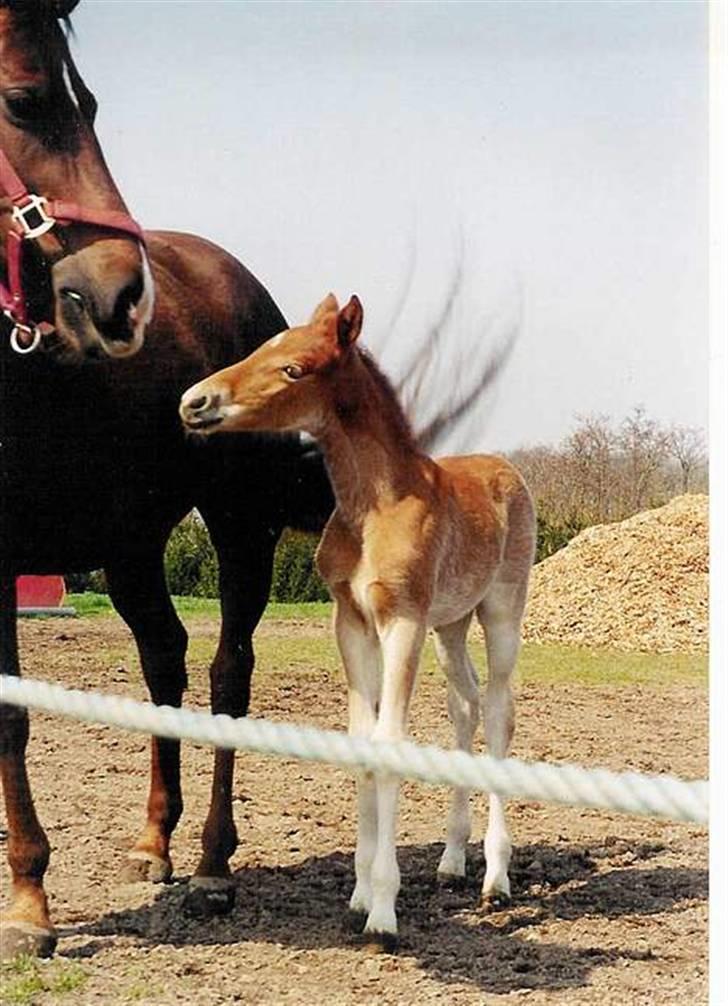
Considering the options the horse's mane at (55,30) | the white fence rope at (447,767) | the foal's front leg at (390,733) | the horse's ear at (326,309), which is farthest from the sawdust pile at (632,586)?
the white fence rope at (447,767)

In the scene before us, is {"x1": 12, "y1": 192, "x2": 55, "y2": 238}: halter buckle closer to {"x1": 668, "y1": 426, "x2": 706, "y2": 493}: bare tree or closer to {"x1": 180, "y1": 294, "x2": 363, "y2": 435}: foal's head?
{"x1": 180, "y1": 294, "x2": 363, "y2": 435}: foal's head

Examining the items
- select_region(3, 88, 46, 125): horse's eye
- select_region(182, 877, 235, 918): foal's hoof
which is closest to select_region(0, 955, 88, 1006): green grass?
select_region(182, 877, 235, 918): foal's hoof

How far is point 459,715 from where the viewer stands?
9.68ft

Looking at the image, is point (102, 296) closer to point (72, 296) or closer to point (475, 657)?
point (72, 296)

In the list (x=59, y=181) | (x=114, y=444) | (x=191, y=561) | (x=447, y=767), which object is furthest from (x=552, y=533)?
(x=447, y=767)

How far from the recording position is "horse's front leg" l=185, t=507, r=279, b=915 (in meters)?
2.94

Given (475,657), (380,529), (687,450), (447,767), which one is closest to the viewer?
(447,767)

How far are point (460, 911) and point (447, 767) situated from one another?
5.10ft

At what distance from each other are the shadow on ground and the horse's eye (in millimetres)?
1365

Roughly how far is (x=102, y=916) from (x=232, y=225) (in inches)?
48.4

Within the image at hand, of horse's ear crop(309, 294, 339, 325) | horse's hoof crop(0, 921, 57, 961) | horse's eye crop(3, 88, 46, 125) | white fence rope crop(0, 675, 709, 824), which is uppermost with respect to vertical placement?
horse's eye crop(3, 88, 46, 125)

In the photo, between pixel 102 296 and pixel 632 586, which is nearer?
pixel 102 296

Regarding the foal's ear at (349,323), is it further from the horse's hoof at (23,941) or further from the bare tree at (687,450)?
the horse's hoof at (23,941)

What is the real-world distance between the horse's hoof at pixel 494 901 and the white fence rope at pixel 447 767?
55.7 inches
